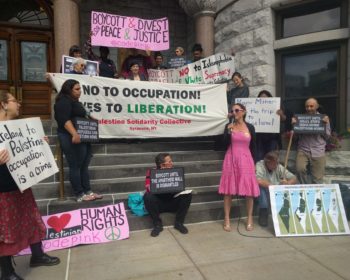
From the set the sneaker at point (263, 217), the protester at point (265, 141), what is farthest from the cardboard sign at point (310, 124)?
the sneaker at point (263, 217)

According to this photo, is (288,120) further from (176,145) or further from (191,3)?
(191,3)

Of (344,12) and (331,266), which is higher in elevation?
(344,12)

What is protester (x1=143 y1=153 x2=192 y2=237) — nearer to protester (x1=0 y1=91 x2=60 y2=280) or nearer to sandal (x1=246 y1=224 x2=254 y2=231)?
sandal (x1=246 y1=224 x2=254 y2=231)

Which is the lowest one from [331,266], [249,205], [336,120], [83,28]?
[331,266]

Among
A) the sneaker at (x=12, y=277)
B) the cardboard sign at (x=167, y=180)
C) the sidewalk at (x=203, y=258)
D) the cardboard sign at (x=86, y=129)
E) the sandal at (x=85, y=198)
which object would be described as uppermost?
the cardboard sign at (x=86, y=129)

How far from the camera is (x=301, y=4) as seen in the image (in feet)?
20.9

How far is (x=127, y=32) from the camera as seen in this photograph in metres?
6.64

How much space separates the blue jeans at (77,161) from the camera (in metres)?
4.43

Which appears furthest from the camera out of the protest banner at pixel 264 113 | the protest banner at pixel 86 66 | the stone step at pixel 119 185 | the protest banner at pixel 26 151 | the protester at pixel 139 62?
the protester at pixel 139 62

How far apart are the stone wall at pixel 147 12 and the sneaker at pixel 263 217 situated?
6.55 m

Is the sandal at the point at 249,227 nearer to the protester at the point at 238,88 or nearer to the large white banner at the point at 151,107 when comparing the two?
the large white banner at the point at 151,107

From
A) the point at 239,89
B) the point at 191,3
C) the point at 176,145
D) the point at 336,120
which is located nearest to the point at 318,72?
the point at 336,120

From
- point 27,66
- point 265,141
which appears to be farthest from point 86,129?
point 27,66

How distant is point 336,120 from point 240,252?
12.0 feet
